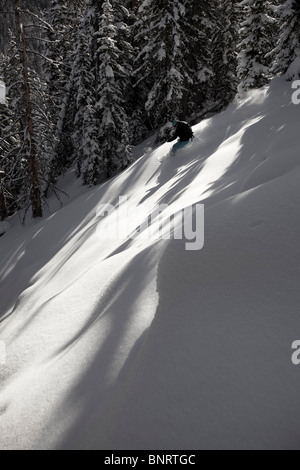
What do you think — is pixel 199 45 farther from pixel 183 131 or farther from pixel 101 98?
pixel 183 131

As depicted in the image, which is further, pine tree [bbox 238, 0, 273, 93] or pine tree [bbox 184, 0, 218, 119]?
pine tree [bbox 184, 0, 218, 119]

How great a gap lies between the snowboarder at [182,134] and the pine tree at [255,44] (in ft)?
28.1

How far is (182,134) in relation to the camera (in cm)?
1202

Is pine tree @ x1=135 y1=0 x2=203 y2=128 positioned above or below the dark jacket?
above

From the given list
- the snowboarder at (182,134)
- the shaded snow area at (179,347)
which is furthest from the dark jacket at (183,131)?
the shaded snow area at (179,347)

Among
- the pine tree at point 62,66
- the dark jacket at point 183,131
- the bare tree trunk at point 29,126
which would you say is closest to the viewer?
the dark jacket at point 183,131

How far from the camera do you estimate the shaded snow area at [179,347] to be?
2.19 metres

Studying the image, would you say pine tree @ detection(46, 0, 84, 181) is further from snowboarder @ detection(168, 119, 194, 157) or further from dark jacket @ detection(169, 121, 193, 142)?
dark jacket @ detection(169, 121, 193, 142)

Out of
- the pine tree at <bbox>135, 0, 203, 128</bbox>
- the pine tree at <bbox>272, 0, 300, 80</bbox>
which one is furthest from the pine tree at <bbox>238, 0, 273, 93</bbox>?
the pine tree at <bbox>272, 0, 300, 80</bbox>

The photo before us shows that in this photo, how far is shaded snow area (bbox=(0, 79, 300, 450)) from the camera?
2.19 m

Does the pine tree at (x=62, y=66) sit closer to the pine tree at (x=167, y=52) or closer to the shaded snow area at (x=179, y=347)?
the pine tree at (x=167, y=52)

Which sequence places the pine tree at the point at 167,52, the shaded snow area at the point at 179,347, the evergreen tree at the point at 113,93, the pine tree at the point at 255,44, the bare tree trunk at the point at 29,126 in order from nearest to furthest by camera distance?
the shaded snow area at the point at 179,347 < the bare tree trunk at the point at 29,126 < the pine tree at the point at 255,44 < the pine tree at the point at 167,52 < the evergreen tree at the point at 113,93

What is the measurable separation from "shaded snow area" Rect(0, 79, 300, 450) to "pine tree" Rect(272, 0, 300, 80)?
9552mm

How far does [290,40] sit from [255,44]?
227 inches
